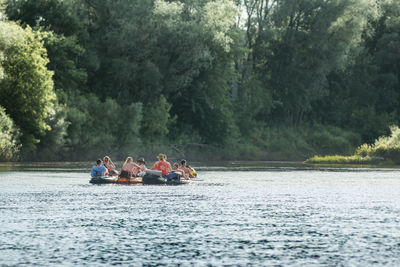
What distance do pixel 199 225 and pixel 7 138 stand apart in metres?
37.9

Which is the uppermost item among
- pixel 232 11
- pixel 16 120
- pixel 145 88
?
pixel 232 11

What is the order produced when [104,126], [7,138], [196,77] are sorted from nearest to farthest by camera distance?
[7,138] < [104,126] < [196,77]

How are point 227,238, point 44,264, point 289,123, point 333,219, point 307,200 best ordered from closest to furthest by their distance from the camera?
1. point 44,264
2. point 227,238
3. point 333,219
4. point 307,200
5. point 289,123

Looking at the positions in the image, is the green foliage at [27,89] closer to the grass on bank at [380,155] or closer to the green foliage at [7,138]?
the green foliage at [7,138]

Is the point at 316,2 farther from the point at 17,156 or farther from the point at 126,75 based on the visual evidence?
the point at 17,156

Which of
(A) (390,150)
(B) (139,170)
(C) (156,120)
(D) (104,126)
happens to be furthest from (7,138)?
(A) (390,150)

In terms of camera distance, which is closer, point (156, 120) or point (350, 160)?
point (350, 160)

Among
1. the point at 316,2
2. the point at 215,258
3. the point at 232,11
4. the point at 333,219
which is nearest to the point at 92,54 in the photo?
the point at 232,11

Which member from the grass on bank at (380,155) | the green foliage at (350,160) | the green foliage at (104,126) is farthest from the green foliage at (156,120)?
the grass on bank at (380,155)

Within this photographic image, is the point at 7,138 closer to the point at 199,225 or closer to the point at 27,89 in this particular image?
the point at 27,89

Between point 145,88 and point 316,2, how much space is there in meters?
23.5

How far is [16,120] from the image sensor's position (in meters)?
63.1

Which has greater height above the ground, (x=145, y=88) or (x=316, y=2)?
(x=316, y=2)

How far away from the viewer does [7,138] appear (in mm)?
58406
